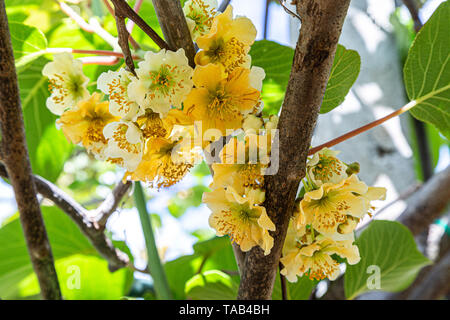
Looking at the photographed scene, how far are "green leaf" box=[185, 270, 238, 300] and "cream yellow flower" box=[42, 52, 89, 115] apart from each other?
38 cm

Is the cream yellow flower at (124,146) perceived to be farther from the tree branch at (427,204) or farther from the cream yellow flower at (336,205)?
the tree branch at (427,204)

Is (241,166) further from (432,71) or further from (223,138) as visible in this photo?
(432,71)

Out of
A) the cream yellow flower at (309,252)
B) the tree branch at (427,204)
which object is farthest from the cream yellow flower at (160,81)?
the tree branch at (427,204)

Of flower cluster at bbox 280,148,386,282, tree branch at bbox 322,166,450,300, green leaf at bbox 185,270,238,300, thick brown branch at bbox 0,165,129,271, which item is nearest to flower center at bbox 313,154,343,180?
flower cluster at bbox 280,148,386,282

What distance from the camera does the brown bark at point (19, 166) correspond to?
0.55 meters

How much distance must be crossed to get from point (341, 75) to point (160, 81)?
255mm

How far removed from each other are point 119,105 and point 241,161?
0.51 ft

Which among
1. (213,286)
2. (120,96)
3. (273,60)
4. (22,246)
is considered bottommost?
(213,286)

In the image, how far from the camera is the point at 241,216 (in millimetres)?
470

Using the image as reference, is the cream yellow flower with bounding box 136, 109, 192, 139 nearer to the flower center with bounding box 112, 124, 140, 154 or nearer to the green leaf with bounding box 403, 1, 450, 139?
the flower center with bounding box 112, 124, 140, 154

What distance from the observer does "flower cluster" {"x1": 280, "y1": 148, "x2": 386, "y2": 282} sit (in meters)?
0.47

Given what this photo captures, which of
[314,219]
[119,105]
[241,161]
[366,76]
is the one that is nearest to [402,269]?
[314,219]

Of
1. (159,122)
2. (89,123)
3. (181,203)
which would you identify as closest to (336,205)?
(159,122)
